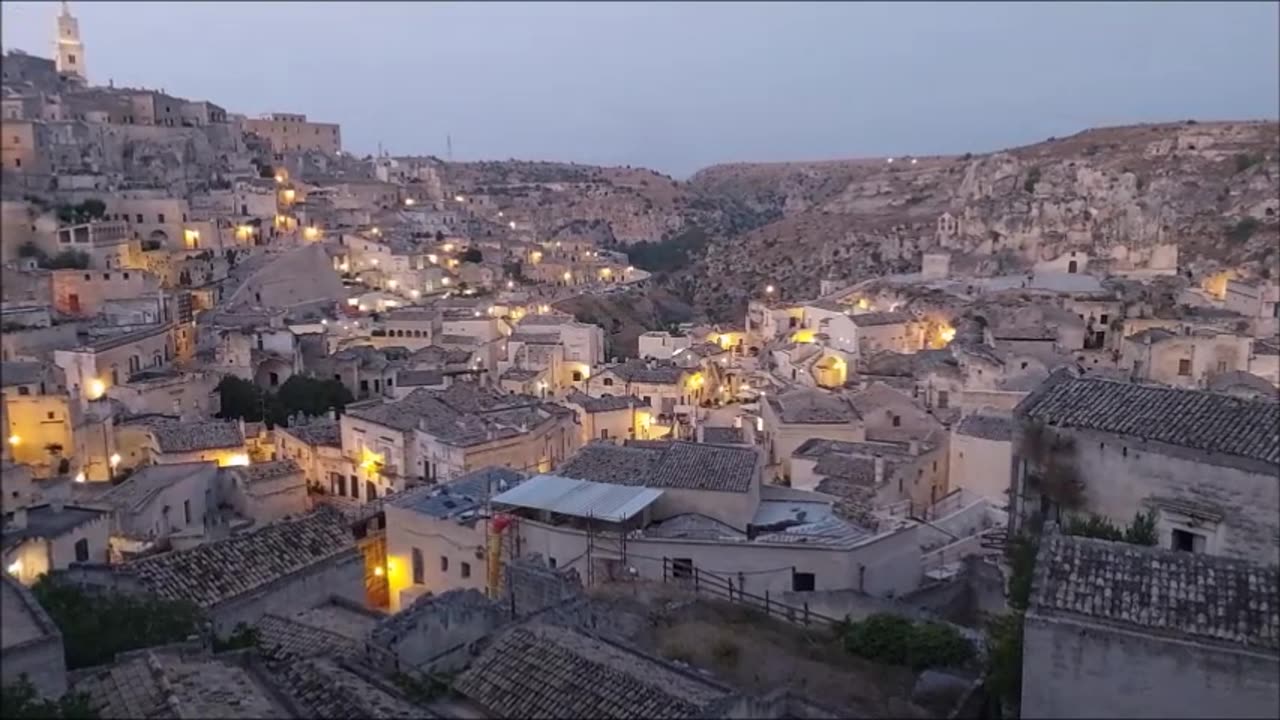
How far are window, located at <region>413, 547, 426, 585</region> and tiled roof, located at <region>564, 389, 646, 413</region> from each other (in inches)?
569

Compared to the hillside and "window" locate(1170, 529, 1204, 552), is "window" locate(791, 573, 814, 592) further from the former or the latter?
the hillside

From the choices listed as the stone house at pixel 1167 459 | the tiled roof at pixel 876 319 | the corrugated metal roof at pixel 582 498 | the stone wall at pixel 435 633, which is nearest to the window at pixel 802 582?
the corrugated metal roof at pixel 582 498

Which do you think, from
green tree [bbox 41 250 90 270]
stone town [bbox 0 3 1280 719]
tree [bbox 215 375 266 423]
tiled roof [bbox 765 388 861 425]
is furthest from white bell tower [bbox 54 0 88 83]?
tiled roof [bbox 765 388 861 425]

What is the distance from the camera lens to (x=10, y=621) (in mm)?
9789

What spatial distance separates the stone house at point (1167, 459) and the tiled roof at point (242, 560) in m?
12.0

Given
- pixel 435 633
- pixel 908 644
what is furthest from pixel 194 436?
pixel 908 644

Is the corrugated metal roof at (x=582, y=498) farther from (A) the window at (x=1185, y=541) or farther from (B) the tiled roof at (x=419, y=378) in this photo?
(B) the tiled roof at (x=419, y=378)

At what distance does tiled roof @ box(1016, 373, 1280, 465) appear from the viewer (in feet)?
46.9

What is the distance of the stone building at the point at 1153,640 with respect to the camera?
10.5m

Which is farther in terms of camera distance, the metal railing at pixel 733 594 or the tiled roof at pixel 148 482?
the tiled roof at pixel 148 482

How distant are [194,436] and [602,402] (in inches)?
511

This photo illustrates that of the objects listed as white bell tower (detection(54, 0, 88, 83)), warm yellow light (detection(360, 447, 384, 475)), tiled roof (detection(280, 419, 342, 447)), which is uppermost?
white bell tower (detection(54, 0, 88, 83))

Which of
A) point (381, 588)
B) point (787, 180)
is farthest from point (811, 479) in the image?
point (787, 180)

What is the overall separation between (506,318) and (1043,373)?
81.3 feet
